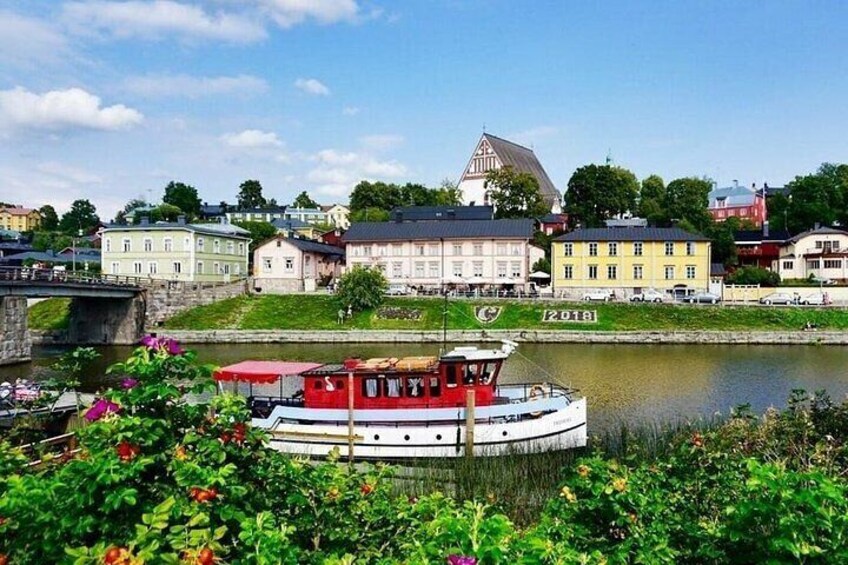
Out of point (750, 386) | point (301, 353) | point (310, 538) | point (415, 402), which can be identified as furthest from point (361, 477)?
point (301, 353)

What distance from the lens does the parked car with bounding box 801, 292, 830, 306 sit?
193 feet

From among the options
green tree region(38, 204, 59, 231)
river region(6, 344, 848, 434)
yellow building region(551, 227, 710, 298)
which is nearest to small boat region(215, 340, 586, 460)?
river region(6, 344, 848, 434)

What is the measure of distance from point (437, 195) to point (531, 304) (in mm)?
58219

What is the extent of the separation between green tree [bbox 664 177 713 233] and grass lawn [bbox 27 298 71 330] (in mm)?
72290

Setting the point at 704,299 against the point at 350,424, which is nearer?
the point at 350,424

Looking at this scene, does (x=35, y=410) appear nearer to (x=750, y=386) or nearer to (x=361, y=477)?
(x=361, y=477)

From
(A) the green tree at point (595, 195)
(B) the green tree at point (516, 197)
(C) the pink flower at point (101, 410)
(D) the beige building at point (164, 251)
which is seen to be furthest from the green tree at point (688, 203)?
(C) the pink flower at point (101, 410)

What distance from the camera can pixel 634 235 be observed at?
2682 inches

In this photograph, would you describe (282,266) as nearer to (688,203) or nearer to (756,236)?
(688,203)

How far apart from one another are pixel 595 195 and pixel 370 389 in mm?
84851

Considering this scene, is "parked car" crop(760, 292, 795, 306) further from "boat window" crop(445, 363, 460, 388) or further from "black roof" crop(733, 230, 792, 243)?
"boat window" crop(445, 363, 460, 388)

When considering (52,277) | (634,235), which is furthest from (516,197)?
(52,277)

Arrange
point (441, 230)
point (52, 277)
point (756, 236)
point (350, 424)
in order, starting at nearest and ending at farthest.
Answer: point (350, 424), point (52, 277), point (441, 230), point (756, 236)

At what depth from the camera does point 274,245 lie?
248ft
